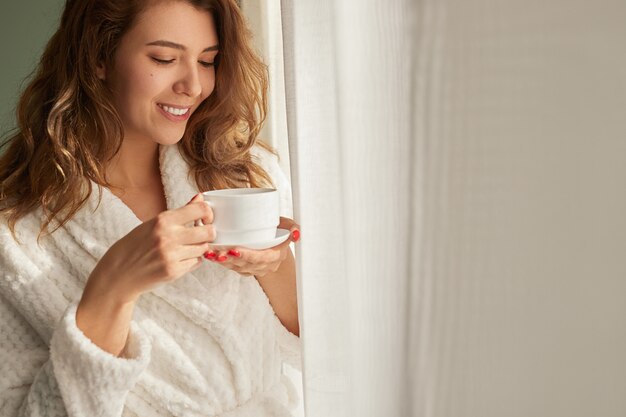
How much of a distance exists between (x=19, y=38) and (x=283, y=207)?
6.16ft

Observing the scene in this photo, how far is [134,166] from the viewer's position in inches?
50.1

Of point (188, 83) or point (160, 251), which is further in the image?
point (188, 83)

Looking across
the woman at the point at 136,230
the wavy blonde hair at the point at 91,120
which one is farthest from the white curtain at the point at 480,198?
the wavy blonde hair at the point at 91,120

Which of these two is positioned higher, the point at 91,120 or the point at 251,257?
the point at 91,120

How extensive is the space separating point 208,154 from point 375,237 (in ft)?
2.36

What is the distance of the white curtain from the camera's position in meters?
0.40

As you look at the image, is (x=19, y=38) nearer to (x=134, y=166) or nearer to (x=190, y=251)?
(x=134, y=166)

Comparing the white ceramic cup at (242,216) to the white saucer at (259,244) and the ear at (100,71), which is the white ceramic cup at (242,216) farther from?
the ear at (100,71)

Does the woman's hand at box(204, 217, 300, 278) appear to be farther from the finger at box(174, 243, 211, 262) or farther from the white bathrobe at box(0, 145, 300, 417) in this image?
the white bathrobe at box(0, 145, 300, 417)

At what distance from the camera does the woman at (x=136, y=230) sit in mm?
951

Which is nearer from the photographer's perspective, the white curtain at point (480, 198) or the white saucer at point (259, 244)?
the white curtain at point (480, 198)

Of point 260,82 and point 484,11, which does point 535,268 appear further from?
point 260,82

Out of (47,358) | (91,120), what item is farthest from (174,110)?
(47,358)

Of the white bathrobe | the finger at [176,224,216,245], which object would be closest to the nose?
the white bathrobe
